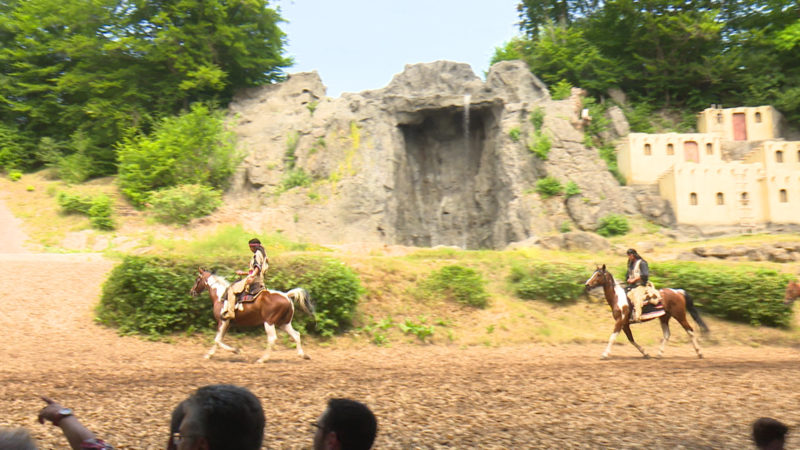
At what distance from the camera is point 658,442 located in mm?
6457

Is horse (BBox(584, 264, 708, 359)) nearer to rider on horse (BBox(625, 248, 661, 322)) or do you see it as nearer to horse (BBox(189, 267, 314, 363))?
rider on horse (BBox(625, 248, 661, 322))

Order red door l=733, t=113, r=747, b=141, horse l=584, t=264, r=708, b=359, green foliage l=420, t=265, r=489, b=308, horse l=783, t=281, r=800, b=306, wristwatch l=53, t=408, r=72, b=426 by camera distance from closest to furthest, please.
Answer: wristwatch l=53, t=408, r=72, b=426, horse l=584, t=264, r=708, b=359, horse l=783, t=281, r=800, b=306, green foliage l=420, t=265, r=489, b=308, red door l=733, t=113, r=747, b=141

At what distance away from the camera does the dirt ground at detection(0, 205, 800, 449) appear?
6.65m

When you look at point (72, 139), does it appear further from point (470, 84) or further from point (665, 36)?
point (665, 36)

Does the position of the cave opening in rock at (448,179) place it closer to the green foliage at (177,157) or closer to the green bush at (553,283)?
the green foliage at (177,157)

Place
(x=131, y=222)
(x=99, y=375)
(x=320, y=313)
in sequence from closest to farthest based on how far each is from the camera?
(x=99, y=375) < (x=320, y=313) < (x=131, y=222)

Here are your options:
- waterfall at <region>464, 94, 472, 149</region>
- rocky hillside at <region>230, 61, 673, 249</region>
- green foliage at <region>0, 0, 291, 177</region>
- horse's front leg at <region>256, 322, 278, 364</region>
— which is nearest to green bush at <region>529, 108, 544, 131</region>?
rocky hillside at <region>230, 61, 673, 249</region>

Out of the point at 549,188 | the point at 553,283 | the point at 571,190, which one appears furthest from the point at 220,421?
the point at 571,190

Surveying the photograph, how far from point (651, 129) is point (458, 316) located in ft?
87.2

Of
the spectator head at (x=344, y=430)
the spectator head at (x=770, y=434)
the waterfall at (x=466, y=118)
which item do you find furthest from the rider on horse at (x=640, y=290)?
the waterfall at (x=466, y=118)

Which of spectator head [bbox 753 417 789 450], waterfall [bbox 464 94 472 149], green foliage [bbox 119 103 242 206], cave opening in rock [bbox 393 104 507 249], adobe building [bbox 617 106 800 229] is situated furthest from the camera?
cave opening in rock [bbox 393 104 507 249]

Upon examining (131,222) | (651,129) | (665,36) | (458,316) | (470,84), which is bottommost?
(458,316)

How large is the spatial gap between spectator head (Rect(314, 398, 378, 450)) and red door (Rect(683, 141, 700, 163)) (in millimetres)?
35933

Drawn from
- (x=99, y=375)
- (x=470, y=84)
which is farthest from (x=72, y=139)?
(x=99, y=375)
